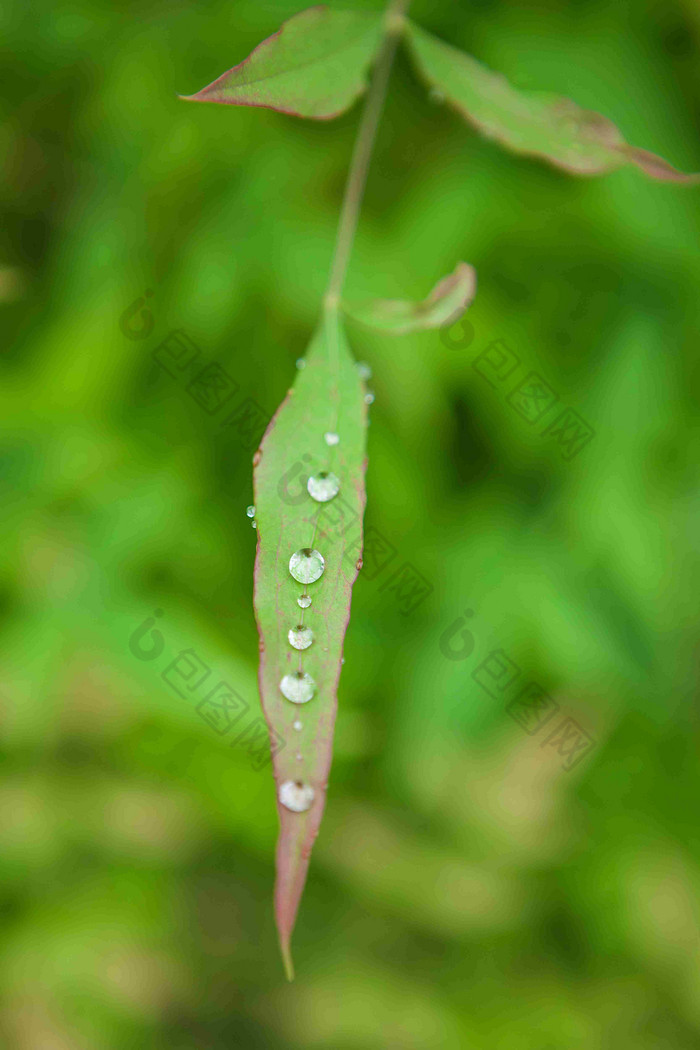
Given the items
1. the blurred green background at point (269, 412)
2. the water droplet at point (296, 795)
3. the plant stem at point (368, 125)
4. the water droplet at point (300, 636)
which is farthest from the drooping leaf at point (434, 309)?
the blurred green background at point (269, 412)

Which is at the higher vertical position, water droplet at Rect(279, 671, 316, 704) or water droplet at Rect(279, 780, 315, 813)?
water droplet at Rect(279, 671, 316, 704)

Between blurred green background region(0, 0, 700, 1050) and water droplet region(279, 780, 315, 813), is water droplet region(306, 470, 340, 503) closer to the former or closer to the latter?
water droplet region(279, 780, 315, 813)

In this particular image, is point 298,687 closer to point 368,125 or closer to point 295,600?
point 295,600

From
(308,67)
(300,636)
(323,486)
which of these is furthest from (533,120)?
(300,636)

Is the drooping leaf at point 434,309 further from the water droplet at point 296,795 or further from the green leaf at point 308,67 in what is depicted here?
the water droplet at point 296,795

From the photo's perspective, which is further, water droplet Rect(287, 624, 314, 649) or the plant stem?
the plant stem

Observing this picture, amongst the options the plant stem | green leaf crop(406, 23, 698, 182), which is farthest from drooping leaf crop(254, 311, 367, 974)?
green leaf crop(406, 23, 698, 182)

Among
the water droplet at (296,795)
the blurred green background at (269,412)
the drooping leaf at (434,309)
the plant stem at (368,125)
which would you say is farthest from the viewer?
the blurred green background at (269,412)

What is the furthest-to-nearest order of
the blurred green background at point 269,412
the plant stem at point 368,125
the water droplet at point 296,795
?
1. the blurred green background at point 269,412
2. the plant stem at point 368,125
3. the water droplet at point 296,795
